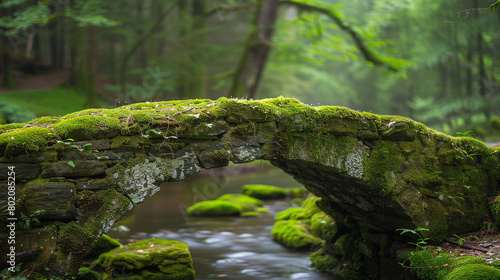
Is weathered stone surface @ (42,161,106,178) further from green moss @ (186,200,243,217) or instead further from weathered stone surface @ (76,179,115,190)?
green moss @ (186,200,243,217)

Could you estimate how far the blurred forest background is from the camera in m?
14.0

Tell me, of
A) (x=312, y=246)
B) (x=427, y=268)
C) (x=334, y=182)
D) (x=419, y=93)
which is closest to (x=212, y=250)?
(x=312, y=246)

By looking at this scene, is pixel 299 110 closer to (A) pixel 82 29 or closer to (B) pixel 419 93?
(A) pixel 82 29

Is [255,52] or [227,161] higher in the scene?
[255,52]

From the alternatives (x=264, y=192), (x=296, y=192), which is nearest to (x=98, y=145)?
(x=264, y=192)

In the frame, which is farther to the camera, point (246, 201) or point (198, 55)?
point (198, 55)

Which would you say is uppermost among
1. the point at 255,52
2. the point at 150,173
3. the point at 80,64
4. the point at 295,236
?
the point at 255,52

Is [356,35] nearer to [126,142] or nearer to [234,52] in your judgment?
[234,52]

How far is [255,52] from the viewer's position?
14.5 m

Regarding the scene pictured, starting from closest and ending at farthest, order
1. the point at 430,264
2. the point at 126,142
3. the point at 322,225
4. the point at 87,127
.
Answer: the point at 87,127 → the point at 126,142 → the point at 430,264 → the point at 322,225

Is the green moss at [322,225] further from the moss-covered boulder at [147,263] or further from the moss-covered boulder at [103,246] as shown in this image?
the moss-covered boulder at [103,246]

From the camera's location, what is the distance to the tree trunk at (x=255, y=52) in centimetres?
1438

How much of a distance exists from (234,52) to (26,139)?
15.2m

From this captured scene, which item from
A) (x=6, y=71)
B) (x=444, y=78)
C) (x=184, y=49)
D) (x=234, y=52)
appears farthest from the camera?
(x=444, y=78)
